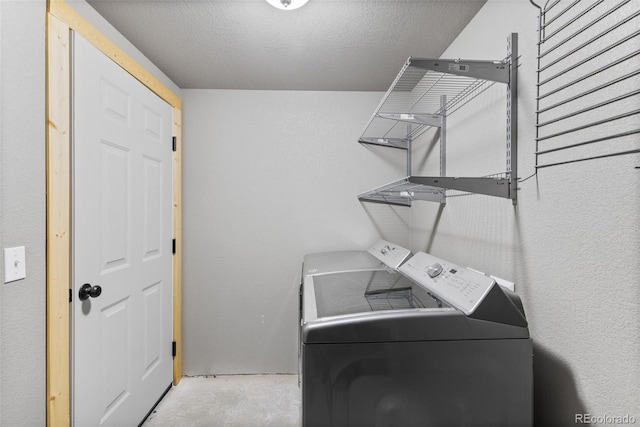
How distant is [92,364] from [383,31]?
2.31 metres

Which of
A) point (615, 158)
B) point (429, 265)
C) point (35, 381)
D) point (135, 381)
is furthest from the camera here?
point (135, 381)

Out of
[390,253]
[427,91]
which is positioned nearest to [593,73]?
[427,91]

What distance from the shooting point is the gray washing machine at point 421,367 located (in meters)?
0.95

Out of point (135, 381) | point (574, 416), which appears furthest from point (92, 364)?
point (574, 416)

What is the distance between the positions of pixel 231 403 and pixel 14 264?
1677 mm

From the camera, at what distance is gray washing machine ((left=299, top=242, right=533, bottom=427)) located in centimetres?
95

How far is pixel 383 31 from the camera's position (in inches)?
68.7

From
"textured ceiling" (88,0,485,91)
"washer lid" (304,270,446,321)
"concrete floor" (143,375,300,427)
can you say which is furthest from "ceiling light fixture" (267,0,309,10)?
"concrete floor" (143,375,300,427)

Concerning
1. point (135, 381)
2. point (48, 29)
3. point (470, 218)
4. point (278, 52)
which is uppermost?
point (278, 52)

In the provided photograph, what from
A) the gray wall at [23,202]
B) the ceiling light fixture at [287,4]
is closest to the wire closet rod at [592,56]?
the ceiling light fixture at [287,4]

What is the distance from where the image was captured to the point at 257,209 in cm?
262

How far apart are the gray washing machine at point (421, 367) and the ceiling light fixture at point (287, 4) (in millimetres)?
1437

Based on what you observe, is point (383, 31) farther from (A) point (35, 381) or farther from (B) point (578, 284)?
(A) point (35, 381)

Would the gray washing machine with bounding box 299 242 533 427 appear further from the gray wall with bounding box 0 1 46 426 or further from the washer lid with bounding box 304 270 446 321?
the gray wall with bounding box 0 1 46 426
